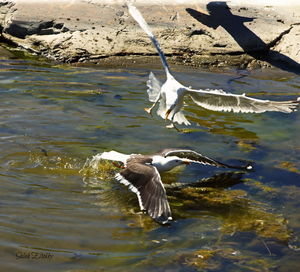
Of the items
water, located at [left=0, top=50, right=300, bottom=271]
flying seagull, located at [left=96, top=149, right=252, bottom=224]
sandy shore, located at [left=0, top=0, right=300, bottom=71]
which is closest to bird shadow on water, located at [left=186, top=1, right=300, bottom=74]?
sandy shore, located at [left=0, top=0, right=300, bottom=71]

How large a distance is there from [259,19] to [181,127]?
5319mm

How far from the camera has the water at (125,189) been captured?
523cm

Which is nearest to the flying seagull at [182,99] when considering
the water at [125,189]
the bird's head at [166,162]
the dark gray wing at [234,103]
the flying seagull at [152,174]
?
the dark gray wing at [234,103]

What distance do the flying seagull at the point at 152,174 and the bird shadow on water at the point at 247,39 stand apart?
5953 mm

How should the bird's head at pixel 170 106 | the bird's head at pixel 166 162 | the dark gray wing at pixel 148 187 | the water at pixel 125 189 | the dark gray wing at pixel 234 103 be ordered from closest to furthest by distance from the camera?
1. the water at pixel 125 189
2. the dark gray wing at pixel 148 187
3. the bird's head at pixel 166 162
4. the dark gray wing at pixel 234 103
5. the bird's head at pixel 170 106

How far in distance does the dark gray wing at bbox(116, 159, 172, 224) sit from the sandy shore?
22.3 feet

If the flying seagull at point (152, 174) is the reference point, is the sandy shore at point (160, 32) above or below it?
above

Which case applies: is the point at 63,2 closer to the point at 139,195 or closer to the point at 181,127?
the point at 181,127

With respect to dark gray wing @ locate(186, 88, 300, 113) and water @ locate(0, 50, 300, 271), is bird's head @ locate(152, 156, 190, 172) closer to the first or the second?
water @ locate(0, 50, 300, 271)

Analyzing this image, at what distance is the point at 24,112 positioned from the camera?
9297 millimetres

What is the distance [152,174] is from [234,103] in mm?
2626

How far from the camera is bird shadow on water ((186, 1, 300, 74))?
13.0 metres

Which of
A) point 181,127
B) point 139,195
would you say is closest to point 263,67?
point 181,127

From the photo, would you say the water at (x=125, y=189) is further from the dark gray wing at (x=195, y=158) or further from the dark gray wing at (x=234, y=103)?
the dark gray wing at (x=234, y=103)
